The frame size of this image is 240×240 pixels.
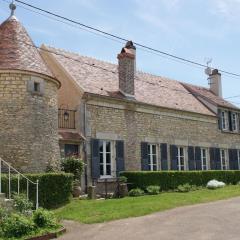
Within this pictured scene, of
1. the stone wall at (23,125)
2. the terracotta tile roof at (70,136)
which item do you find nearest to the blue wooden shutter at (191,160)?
the terracotta tile roof at (70,136)

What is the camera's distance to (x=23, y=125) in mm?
15383

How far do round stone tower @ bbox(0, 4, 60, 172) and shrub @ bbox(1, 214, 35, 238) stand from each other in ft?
14.8

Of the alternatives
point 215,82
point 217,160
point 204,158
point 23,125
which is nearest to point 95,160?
point 23,125

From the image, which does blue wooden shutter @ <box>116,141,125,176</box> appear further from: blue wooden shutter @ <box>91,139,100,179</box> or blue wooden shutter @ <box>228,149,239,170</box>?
blue wooden shutter @ <box>228,149,239,170</box>

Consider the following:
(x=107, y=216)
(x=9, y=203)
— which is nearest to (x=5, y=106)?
(x=9, y=203)

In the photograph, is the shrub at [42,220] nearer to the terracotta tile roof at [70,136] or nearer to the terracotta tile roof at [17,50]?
the terracotta tile roof at [17,50]

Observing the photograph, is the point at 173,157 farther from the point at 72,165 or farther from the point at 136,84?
the point at 72,165

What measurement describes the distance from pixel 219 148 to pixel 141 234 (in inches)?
715

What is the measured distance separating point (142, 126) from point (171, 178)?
9.63 ft

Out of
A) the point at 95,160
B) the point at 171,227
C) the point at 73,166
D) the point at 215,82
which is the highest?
the point at 215,82

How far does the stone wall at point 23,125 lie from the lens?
15.2 m

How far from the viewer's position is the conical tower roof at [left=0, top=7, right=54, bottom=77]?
15750mm

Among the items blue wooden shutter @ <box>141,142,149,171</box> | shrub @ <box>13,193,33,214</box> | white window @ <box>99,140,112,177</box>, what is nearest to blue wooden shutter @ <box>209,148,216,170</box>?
blue wooden shutter @ <box>141,142,149,171</box>

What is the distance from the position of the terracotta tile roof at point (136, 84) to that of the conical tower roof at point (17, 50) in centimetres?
361
